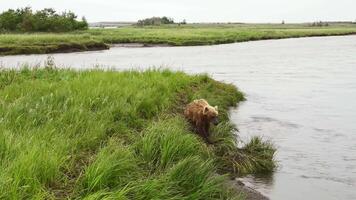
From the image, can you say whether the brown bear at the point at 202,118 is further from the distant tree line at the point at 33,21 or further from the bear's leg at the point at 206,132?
the distant tree line at the point at 33,21

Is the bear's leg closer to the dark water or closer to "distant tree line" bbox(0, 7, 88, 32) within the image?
the dark water

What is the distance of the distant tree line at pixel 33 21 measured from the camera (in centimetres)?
9044

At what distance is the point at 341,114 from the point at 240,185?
402 inches

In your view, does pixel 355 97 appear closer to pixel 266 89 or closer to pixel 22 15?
pixel 266 89

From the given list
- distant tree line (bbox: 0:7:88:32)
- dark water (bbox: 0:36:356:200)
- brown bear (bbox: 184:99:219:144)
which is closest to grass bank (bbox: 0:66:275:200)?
brown bear (bbox: 184:99:219:144)

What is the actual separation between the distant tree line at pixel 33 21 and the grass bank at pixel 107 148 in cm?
8055

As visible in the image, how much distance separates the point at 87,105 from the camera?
10219mm

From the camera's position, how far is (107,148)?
24.7ft

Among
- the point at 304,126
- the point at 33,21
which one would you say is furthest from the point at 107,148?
the point at 33,21

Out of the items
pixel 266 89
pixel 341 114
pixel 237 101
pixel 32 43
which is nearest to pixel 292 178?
pixel 341 114

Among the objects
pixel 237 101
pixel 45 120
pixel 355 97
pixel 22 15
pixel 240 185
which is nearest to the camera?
pixel 45 120

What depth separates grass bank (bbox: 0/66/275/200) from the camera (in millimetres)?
6305

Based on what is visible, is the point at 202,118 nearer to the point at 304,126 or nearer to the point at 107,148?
the point at 107,148

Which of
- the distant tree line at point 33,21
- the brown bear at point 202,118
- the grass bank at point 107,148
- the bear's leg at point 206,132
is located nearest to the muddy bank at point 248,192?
the grass bank at point 107,148
